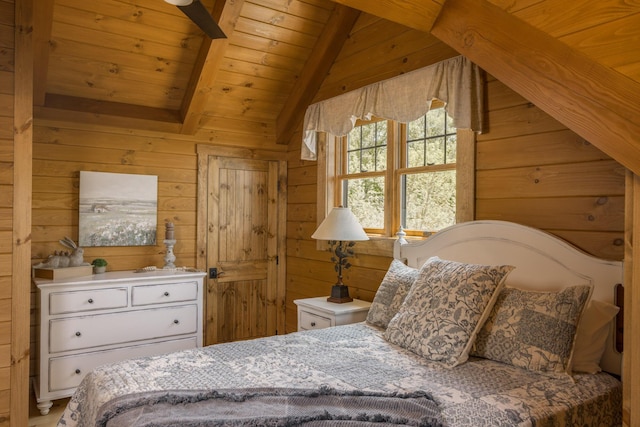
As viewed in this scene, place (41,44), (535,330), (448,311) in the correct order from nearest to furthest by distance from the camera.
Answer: (535,330)
(448,311)
(41,44)

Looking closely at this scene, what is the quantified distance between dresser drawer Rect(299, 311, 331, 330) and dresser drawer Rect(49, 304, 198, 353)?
896 millimetres

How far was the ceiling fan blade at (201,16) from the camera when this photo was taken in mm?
2014

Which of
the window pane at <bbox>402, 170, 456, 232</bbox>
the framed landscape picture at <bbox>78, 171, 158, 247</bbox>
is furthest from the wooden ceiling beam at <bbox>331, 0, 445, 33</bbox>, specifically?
the framed landscape picture at <bbox>78, 171, 158, 247</bbox>

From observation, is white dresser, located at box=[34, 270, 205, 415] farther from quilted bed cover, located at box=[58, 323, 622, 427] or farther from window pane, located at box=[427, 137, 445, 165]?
window pane, located at box=[427, 137, 445, 165]

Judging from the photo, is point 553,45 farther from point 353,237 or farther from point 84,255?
point 84,255

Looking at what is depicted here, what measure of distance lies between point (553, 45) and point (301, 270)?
127 inches

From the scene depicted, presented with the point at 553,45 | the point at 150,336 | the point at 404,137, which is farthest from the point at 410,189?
the point at 150,336

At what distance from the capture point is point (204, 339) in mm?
4129

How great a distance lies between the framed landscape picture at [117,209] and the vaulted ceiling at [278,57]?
0.47 meters

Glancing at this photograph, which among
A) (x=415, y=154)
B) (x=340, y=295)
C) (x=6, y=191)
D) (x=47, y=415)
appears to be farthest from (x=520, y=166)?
(x=47, y=415)

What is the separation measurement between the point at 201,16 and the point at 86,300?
2.11m

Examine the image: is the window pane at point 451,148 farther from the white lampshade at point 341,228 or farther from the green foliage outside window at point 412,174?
the white lampshade at point 341,228

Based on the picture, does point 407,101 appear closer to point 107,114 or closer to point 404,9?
point 404,9

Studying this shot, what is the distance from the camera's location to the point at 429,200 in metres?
3.19
